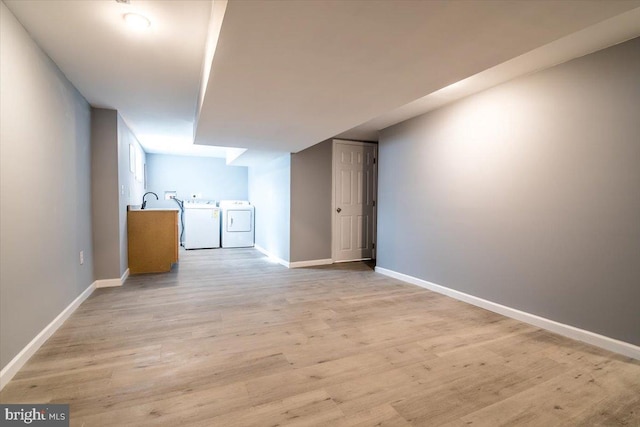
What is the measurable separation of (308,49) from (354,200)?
12.3ft

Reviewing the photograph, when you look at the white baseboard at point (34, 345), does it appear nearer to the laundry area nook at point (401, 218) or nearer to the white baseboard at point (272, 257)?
the laundry area nook at point (401, 218)

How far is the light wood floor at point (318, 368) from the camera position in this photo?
141cm

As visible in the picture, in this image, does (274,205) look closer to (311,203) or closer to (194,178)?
(311,203)

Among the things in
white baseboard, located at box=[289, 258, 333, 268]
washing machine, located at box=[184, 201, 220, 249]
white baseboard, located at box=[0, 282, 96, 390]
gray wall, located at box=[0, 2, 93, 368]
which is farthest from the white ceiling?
washing machine, located at box=[184, 201, 220, 249]

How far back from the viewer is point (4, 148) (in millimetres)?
1625

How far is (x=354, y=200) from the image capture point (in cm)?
516

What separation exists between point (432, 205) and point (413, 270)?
891mm

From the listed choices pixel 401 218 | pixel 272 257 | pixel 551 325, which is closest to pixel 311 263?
pixel 272 257

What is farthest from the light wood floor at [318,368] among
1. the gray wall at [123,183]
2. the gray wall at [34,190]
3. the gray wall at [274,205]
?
the gray wall at [274,205]

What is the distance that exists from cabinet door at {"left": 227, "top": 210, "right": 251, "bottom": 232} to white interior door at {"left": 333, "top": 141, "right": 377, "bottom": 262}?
246cm

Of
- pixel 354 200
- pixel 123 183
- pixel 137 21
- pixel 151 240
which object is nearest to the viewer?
pixel 137 21

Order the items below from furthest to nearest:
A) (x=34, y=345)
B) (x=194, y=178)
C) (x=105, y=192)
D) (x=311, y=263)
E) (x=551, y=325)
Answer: (x=194, y=178) → (x=311, y=263) → (x=105, y=192) → (x=551, y=325) → (x=34, y=345)

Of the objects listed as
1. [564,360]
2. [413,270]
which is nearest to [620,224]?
[564,360]

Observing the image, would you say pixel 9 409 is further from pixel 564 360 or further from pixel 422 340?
pixel 564 360
